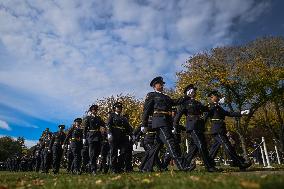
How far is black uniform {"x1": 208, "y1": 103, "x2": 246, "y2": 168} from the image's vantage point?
1152 centimetres

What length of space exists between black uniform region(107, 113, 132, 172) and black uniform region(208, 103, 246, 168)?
3659 mm

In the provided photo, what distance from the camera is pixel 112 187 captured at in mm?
6105

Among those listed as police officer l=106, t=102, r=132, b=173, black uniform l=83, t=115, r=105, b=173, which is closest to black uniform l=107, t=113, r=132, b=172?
A: police officer l=106, t=102, r=132, b=173

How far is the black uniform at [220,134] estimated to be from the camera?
37.8 feet

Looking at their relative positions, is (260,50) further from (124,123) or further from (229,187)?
(229,187)

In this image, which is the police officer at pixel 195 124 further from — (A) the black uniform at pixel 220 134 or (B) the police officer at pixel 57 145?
(B) the police officer at pixel 57 145

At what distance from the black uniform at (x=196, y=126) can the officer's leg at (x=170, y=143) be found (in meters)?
0.98

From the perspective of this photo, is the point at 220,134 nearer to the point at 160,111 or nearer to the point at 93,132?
the point at 160,111

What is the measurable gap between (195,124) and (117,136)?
3.76m

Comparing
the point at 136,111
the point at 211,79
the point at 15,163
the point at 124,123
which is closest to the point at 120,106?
the point at 124,123

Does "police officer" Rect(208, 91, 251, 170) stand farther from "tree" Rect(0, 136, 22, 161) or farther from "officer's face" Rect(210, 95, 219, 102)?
"tree" Rect(0, 136, 22, 161)

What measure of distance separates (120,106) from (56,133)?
8.43m

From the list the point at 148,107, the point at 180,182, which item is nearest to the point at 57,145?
the point at 148,107

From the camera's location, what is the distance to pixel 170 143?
10492mm
